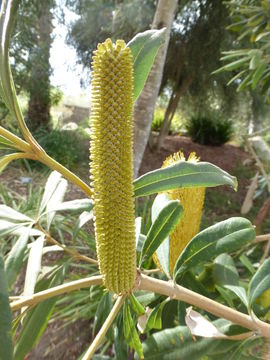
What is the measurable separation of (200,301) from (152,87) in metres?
1.65

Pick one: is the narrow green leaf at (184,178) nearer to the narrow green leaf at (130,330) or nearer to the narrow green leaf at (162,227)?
the narrow green leaf at (162,227)

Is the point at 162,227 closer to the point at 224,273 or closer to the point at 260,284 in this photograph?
the point at 260,284

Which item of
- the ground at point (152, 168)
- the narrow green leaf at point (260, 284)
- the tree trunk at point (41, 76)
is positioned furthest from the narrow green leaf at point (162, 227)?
the tree trunk at point (41, 76)

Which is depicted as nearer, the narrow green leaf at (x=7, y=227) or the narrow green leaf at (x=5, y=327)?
the narrow green leaf at (x=5, y=327)

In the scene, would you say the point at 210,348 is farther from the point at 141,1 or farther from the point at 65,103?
the point at 65,103

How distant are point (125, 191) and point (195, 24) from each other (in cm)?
417

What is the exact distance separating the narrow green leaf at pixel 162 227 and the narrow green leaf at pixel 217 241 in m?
0.04

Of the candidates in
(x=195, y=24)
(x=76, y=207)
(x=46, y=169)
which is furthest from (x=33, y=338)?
(x=195, y=24)

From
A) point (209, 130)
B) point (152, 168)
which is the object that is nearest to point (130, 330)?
point (152, 168)

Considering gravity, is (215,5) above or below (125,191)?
above

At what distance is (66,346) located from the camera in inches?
60.0

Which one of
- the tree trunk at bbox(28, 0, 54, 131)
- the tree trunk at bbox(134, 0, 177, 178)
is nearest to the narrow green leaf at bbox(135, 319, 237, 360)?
the tree trunk at bbox(134, 0, 177, 178)

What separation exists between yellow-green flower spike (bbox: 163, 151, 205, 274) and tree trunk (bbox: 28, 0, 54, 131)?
2732mm

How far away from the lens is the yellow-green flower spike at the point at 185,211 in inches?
21.0
